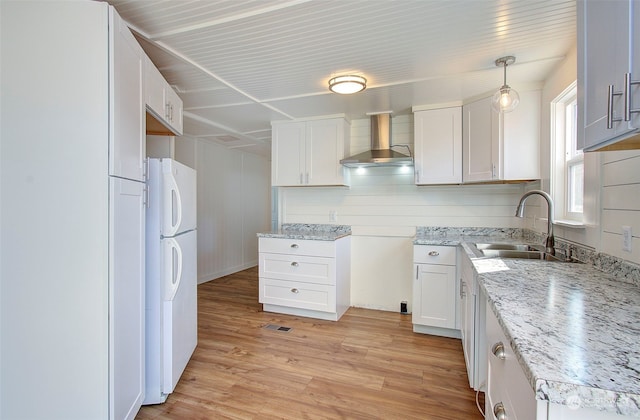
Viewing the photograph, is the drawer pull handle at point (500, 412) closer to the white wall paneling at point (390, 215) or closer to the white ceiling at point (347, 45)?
the white ceiling at point (347, 45)

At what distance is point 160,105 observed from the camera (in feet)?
7.22

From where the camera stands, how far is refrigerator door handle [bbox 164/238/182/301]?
6.57ft

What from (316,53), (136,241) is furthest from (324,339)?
(316,53)

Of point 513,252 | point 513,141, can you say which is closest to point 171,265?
point 513,252

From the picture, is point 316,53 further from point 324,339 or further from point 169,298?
point 324,339

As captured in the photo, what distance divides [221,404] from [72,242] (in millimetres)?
1317

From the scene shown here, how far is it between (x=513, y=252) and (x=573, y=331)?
1.62 meters

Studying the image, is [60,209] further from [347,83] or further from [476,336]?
[476,336]

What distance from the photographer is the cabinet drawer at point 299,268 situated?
11.2 feet

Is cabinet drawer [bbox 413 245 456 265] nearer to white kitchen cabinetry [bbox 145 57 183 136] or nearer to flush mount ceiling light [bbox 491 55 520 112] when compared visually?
flush mount ceiling light [bbox 491 55 520 112]

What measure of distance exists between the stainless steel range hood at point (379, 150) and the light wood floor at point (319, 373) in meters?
1.70

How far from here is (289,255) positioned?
354 centimetres

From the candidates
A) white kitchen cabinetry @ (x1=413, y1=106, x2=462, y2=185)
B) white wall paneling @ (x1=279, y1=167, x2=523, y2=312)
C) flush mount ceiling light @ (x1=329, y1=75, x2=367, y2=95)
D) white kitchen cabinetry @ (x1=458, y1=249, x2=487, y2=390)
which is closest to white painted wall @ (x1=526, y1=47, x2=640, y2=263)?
white kitchen cabinetry @ (x1=458, y1=249, x2=487, y2=390)

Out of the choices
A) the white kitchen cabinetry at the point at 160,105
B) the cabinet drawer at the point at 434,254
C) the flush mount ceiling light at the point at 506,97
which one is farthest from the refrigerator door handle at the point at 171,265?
the flush mount ceiling light at the point at 506,97
